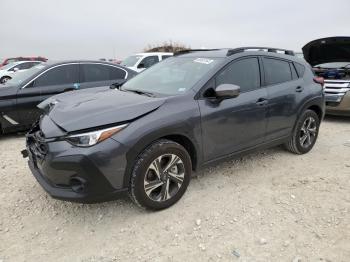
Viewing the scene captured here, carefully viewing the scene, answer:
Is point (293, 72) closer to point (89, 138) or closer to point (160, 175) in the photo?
point (160, 175)

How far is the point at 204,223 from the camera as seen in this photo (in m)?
3.09

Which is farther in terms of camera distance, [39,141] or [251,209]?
[251,209]

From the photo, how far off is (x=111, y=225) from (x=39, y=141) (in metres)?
1.05

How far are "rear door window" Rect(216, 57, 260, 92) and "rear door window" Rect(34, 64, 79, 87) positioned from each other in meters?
3.76

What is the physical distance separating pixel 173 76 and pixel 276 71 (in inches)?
58.9

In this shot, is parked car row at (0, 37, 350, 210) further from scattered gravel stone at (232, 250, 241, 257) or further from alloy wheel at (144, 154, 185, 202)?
scattered gravel stone at (232, 250, 241, 257)

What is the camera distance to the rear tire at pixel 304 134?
4723mm

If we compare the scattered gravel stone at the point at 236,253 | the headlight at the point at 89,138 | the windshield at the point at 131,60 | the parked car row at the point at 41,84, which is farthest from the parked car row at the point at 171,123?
the windshield at the point at 131,60

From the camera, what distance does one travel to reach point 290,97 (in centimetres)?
440

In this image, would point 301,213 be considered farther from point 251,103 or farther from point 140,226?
point 140,226

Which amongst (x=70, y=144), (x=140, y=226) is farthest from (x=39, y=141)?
(x=140, y=226)

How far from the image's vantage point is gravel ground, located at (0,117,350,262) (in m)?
2.69

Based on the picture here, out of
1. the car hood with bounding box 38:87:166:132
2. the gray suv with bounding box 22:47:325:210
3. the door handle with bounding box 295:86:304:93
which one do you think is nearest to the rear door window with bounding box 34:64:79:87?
the gray suv with bounding box 22:47:325:210

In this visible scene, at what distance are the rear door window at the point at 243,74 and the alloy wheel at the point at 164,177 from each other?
1042mm
